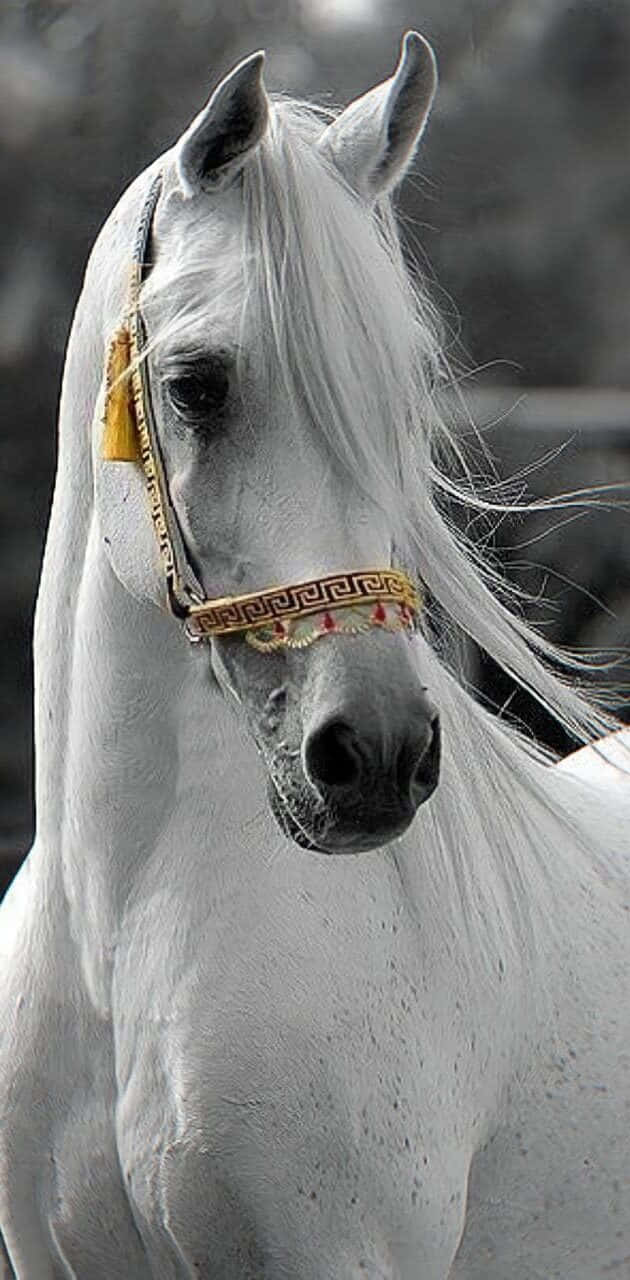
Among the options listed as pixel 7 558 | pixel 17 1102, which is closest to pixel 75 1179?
pixel 17 1102

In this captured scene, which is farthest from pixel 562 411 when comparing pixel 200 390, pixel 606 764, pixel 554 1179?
pixel 200 390

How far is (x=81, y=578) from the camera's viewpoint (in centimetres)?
145

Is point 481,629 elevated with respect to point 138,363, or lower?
lower

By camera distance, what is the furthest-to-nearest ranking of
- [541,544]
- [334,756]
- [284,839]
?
[541,544] < [284,839] < [334,756]

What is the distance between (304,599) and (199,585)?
0.35 feet

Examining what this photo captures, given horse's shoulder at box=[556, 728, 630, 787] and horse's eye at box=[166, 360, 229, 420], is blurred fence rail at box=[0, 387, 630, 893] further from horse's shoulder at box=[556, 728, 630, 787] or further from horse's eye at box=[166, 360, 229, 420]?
horse's eye at box=[166, 360, 229, 420]

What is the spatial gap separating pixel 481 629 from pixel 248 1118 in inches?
15.7

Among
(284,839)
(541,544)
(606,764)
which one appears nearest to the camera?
(284,839)

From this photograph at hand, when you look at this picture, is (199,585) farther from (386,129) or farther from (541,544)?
(541,544)

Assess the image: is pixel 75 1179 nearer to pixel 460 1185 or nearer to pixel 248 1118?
pixel 248 1118

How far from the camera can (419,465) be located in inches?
51.9

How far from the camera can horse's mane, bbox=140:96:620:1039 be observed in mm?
1218

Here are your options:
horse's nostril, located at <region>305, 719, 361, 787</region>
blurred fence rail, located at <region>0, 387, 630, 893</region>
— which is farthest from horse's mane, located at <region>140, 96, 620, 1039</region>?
blurred fence rail, located at <region>0, 387, 630, 893</region>

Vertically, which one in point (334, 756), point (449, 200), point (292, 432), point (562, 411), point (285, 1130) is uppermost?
point (292, 432)
